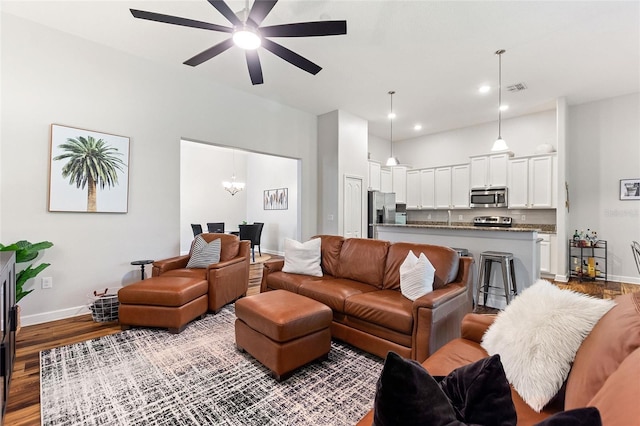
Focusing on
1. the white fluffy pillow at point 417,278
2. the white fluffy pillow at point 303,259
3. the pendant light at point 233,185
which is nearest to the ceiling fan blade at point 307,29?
the white fluffy pillow at point 417,278

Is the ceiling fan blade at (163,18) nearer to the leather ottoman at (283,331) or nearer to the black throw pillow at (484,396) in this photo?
the leather ottoman at (283,331)

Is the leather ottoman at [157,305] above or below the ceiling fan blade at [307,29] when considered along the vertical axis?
below

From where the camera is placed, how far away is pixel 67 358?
90.6 inches

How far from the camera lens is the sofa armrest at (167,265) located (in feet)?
11.0

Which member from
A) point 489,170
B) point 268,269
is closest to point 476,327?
point 268,269

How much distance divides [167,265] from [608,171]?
718 centimetres

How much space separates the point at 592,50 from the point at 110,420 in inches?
230

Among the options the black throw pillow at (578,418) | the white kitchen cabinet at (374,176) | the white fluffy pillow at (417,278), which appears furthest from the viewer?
the white kitchen cabinet at (374,176)

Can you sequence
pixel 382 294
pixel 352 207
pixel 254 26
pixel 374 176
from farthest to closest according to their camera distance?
pixel 374 176, pixel 352 207, pixel 382 294, pixel 254 26

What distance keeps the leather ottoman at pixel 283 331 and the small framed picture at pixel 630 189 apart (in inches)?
229

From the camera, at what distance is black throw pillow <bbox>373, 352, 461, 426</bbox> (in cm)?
64

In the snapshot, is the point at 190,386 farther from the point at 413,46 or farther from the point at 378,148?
the point at 378,148

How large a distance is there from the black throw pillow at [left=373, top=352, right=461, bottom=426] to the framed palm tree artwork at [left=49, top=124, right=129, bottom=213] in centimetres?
389

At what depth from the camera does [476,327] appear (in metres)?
1.64
